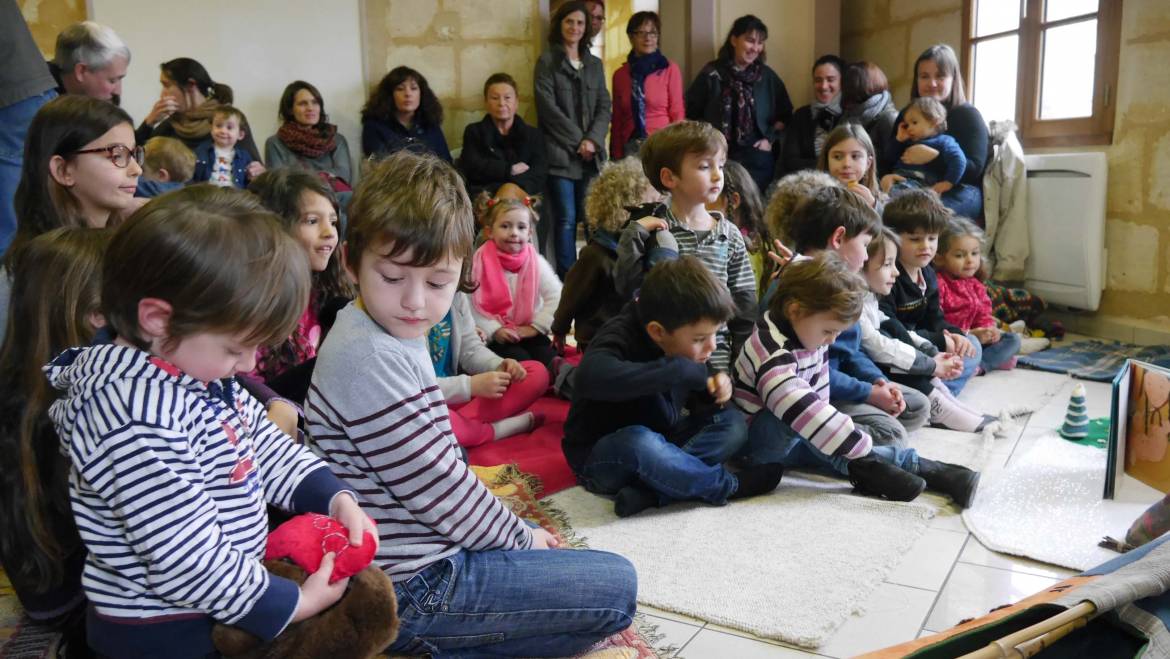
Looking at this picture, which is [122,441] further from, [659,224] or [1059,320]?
[1059,320]

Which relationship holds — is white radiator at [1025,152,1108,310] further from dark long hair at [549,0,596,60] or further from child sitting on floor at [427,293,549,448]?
child sitting on floor at [427,293,549,448]

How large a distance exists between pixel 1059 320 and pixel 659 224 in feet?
10.1

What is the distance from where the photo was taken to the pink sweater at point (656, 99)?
527 cm

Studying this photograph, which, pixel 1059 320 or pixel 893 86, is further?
pixel 893 86

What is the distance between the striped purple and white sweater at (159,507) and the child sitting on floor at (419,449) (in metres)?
0.23

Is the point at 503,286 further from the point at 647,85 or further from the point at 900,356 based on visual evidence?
the point at 647,85

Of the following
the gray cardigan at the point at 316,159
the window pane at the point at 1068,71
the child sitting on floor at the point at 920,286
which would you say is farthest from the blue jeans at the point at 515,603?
the window pane at the point at 1068,71

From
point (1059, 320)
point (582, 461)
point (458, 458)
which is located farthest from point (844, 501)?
point (1059, 320)

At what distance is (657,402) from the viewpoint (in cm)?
234

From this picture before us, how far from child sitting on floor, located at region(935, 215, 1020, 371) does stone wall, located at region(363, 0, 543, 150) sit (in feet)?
9.37

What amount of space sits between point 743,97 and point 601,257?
247cm

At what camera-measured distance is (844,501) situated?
90.9 inches

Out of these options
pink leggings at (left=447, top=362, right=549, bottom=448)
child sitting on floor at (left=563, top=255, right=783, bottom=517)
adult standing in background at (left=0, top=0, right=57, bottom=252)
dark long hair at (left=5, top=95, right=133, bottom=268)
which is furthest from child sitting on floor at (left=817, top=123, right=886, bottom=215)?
adult standing in background at (left=0, top=0, right=57, bottom=252)

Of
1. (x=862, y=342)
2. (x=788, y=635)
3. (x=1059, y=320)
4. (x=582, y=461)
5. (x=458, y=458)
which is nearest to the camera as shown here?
(x=458, y=458)
